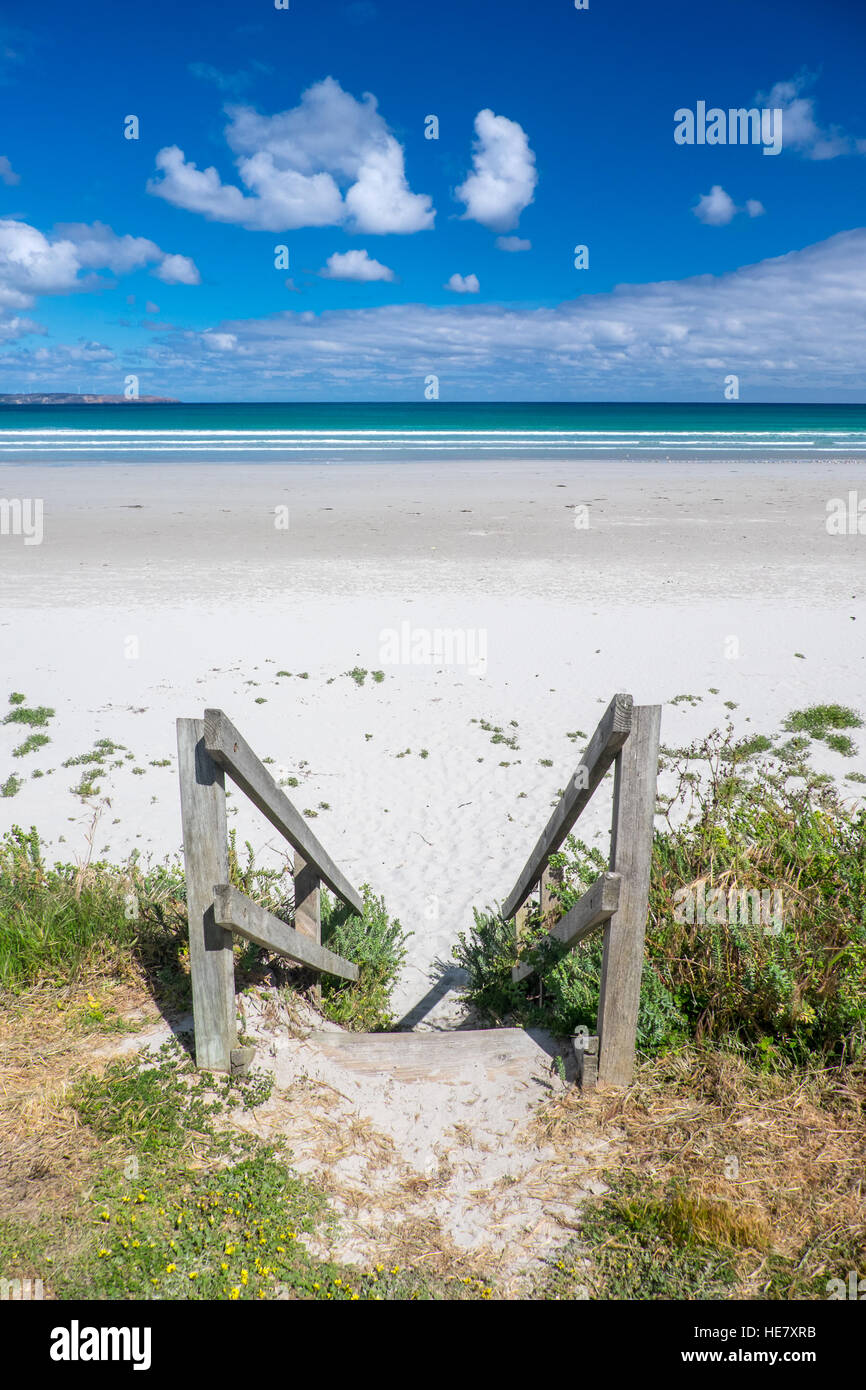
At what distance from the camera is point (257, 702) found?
10.0m

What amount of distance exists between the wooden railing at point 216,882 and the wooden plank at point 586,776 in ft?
4.26

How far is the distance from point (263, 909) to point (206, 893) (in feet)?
0.88

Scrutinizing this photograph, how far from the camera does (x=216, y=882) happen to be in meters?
3.47

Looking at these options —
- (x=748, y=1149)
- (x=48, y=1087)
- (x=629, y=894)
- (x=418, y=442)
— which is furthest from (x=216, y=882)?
(x=418, y=442)

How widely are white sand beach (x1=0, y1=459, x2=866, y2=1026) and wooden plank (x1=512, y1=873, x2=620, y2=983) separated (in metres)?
1.70

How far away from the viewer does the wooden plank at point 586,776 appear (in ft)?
10.5

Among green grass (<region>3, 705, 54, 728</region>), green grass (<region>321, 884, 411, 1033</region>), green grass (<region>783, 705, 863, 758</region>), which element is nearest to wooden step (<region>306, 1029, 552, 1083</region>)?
green grass (<region>321, 884, 411, 1033</region>)

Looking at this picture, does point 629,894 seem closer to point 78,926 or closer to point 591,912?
point 591,912

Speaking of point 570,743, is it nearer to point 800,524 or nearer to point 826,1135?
point 826,1135

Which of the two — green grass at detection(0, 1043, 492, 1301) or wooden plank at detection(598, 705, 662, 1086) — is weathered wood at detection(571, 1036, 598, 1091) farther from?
green grass at detection(0, 1043, 492, 1301)

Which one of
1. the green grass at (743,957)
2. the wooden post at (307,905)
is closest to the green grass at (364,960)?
the wooden post at (307,905)

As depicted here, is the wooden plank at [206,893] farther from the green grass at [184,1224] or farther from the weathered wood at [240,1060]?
the green grass at [184,1224]
